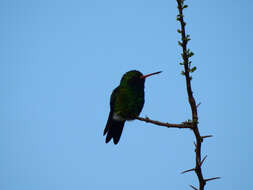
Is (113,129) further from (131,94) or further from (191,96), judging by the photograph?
(191,96)

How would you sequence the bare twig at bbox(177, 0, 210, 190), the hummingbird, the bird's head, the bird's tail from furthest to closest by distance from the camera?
the bird's tail → the bird's head → the hummingbird → the bare twig at bbox(177, 0, 210, 190)

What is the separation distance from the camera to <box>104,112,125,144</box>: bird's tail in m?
7.41

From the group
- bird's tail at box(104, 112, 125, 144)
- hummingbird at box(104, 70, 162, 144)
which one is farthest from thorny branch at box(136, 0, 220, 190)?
bird's tail at box(104, 112, 125, 144)

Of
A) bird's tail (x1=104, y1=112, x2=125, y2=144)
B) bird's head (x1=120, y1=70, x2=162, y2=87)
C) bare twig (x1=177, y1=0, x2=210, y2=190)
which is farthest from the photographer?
bird's tail (x1=104, y1=112, x2=125, y2=144)

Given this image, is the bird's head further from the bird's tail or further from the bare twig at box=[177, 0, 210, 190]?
the bare twig at box=[177, 0, 210, 190]

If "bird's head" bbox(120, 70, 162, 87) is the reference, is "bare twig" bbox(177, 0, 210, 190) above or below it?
below

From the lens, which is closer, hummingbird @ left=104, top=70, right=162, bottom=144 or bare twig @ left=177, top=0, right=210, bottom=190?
bare twig @ left=177, top=0, right=210, bottom=190

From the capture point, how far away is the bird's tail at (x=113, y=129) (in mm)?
7410

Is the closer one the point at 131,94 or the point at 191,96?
the point at 191,96

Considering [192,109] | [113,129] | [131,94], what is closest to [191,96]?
[192,109]

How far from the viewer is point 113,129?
25.1 ft

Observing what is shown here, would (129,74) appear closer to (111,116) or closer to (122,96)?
(122,96)

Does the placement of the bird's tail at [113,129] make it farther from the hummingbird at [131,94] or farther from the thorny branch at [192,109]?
the thorny branch at [192,109]

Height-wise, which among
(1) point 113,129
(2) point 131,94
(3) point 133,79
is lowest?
(1) point 113,129
